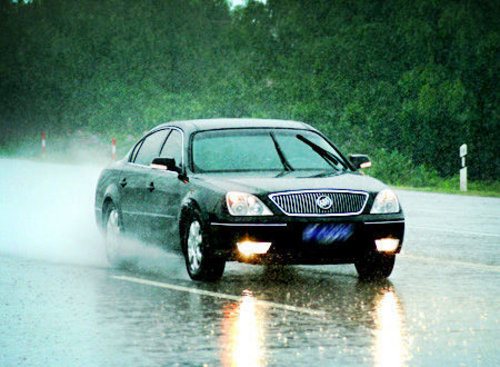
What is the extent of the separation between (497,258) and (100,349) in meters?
6.74

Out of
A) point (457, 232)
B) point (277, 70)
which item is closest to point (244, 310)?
point (457, 232)

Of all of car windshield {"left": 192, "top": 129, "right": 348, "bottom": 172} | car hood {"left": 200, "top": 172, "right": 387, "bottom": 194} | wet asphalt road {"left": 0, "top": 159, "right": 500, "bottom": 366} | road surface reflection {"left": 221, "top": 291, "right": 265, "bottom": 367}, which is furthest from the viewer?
car windshield {"left": 192, "top": 129, "right": 348, "bottom": 172}

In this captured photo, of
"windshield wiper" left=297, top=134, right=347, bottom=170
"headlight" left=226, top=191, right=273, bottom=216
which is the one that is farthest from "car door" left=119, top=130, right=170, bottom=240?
"headlight" left=226, top=191, right=273, bottom=216

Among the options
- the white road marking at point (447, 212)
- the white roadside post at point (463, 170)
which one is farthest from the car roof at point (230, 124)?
the white roadside post at point (463, 170)

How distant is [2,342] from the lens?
778cm

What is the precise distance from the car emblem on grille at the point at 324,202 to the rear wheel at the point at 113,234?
3067mm

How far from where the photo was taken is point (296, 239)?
1038cm

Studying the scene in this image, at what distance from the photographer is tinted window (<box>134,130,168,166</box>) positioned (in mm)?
12750

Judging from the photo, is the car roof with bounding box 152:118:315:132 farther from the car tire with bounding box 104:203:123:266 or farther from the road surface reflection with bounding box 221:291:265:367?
the road surface reflection with bounding box 221:291:265:367

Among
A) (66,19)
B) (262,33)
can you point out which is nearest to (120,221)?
(262,33)

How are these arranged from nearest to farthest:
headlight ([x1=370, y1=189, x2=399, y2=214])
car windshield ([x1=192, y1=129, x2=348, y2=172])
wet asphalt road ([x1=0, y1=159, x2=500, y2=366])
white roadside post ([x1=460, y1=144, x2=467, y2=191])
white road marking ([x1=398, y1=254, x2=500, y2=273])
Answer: wet asphalt road ([x1=0, y1=159, x2=500, y2=366]), headlight ([x1=370, y1=189, x2=399, y2=214]), car windshield ([x1=192, y1=129, x2=348, y2=172]), white road marking ([x1=398, y1=254, x2=500, y2=273]), white roadside post ([x1=460, y1=144, x2=467, y2=191])

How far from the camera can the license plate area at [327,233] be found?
10391mm

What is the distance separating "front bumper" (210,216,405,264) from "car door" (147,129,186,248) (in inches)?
37.8

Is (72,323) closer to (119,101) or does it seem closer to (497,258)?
(497,258)
